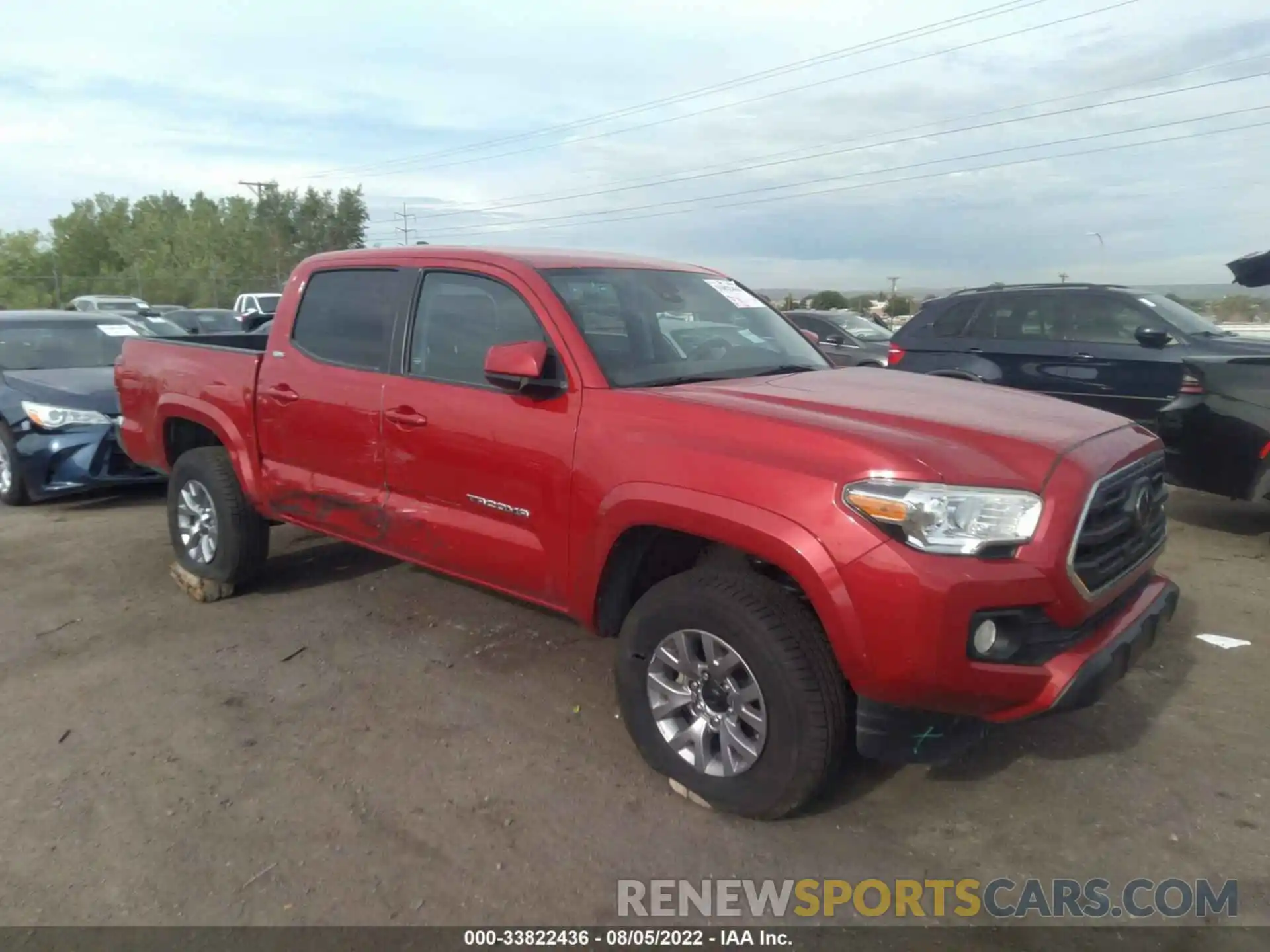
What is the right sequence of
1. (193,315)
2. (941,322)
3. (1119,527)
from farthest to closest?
1. (193,315)
2. (941,322)
3. (1119,527)

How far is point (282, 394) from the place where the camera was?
4785 millimetres

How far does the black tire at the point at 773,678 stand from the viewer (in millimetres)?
2936

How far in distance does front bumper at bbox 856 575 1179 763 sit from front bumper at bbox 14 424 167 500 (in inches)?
250

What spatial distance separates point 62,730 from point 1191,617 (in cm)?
537

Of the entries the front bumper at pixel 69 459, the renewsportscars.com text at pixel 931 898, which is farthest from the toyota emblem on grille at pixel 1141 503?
the front bumper at pixel 69 459

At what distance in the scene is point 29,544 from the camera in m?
6.63

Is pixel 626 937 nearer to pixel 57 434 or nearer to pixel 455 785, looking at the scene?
pixel 455 785

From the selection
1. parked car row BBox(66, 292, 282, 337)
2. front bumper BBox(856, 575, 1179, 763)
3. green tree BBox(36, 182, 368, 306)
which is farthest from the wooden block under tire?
green tree BBox(36, 182, 368, 306)

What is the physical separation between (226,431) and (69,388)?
11.2 ft

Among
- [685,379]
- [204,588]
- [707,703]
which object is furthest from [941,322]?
[707,703]

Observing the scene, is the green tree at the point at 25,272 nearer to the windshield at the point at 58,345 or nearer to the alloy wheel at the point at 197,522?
the windshield at the point at 58,345

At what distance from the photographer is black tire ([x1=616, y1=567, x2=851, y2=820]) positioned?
116 inches

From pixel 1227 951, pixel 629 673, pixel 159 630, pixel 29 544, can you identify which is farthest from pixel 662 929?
pixel 29 544

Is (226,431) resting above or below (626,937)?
above
